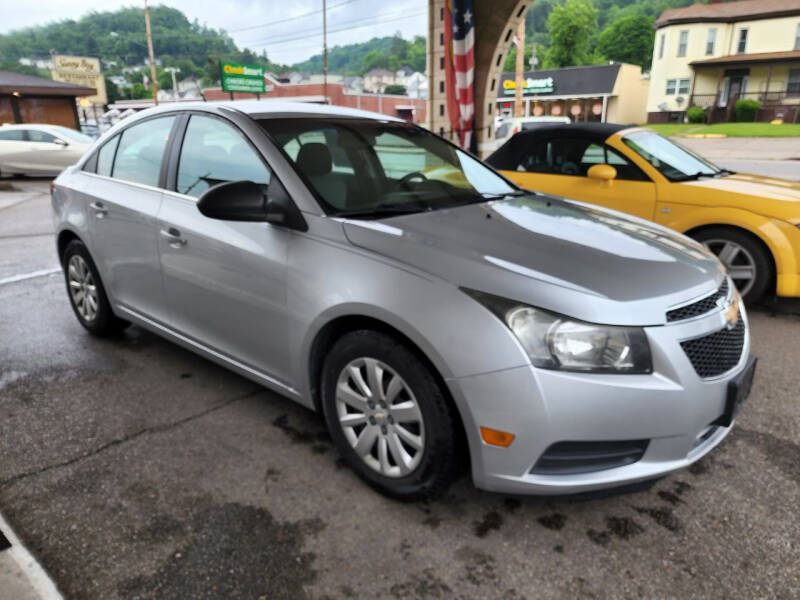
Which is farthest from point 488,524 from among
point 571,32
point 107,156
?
point 571,32

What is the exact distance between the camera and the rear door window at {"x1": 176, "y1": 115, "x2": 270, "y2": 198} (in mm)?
2908

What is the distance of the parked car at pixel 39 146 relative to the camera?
15531 mm

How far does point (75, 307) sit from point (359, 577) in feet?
11.0

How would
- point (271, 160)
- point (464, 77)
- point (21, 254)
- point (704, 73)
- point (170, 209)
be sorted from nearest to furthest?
point (271, 160), point (170, 209), point (21, 254), point (464, 77), point (704, 73)

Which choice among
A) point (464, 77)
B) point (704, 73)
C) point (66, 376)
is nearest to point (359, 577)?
point (66, 376)

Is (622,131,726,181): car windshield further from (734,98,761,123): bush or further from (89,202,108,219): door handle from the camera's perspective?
(734,98,761,123): bush

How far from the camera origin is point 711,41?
142ft

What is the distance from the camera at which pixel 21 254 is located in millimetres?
7266

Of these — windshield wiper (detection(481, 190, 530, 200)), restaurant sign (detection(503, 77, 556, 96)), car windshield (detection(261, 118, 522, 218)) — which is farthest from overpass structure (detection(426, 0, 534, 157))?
restaurant sign (detection(503, 77, 556, 96))

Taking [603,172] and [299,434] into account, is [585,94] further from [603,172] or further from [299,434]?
[299,434]

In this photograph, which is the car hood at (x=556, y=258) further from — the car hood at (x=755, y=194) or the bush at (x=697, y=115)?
the bush at (x=697, y=115)

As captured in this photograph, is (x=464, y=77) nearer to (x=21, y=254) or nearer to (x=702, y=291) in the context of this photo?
(x=21, y=254)

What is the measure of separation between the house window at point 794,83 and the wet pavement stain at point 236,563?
49031 mm

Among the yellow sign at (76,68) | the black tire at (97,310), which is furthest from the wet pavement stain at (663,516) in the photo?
the yellow sign at (76,68)
